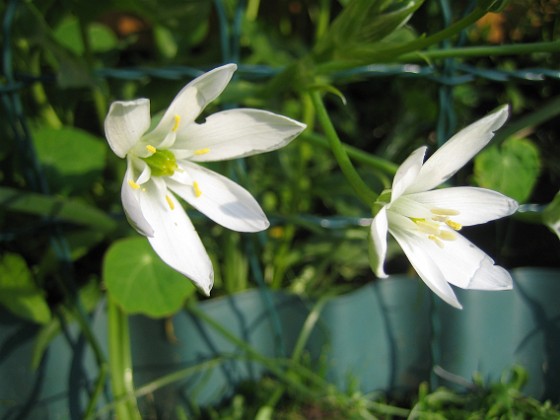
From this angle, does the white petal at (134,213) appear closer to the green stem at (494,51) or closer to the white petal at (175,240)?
the white petal at (175,240)

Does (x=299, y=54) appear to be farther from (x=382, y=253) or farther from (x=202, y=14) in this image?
(x=382, y=253)

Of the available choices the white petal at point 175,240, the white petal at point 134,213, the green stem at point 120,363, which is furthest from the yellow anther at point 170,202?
the green stem at point 120,363

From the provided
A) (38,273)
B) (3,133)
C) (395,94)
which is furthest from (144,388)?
(395,94)

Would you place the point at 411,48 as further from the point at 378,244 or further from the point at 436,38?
the point at 378,244

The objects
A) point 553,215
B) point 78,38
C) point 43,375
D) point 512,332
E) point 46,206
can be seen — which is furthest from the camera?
point 78,38

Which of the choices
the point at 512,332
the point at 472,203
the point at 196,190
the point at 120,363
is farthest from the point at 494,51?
the point at 120,363

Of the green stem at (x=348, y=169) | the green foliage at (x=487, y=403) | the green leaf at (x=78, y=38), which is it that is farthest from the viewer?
the green leaf at (x=78, y=38)
